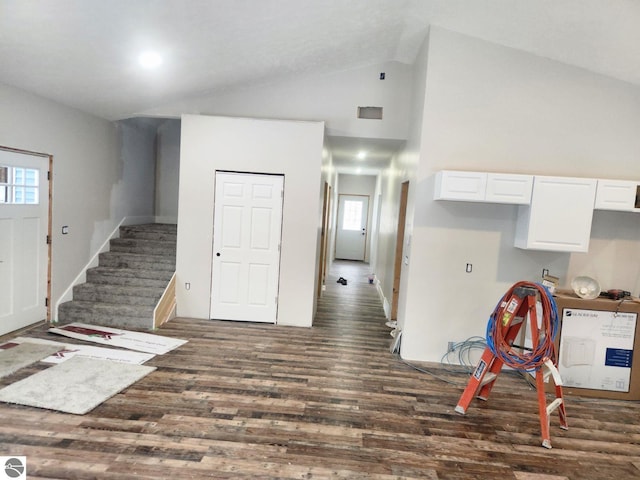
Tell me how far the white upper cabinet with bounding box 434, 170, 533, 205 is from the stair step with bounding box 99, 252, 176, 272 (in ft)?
12.4

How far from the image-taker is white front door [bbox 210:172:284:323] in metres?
5.17

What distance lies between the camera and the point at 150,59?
3951 millimetres

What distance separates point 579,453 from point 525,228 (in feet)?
6.15

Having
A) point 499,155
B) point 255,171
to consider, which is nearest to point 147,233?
point 255,171

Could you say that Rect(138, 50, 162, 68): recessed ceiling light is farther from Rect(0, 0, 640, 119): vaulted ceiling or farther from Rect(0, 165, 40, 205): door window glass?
Rect(0, 165, 40, 205): door window glass

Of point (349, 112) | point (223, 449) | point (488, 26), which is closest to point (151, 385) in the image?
point (223, 449)

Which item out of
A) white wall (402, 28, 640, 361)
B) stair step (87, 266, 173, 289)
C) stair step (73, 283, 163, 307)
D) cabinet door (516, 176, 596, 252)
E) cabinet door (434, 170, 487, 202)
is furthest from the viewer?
stair step (87, 266, 173, 289)

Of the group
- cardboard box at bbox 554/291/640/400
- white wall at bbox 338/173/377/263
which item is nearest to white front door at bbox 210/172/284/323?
cardboard box at bbox 554/291/640/400

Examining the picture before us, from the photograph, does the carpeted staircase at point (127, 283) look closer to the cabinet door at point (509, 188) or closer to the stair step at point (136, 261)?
the stair step at point (136, 261)

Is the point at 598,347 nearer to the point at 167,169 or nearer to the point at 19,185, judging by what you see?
the point at 19,185

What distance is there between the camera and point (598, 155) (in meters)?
3.95

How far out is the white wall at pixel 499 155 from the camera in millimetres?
3941

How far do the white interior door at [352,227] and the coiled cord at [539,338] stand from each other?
29.7 feet

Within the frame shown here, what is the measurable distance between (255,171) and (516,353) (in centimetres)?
359
